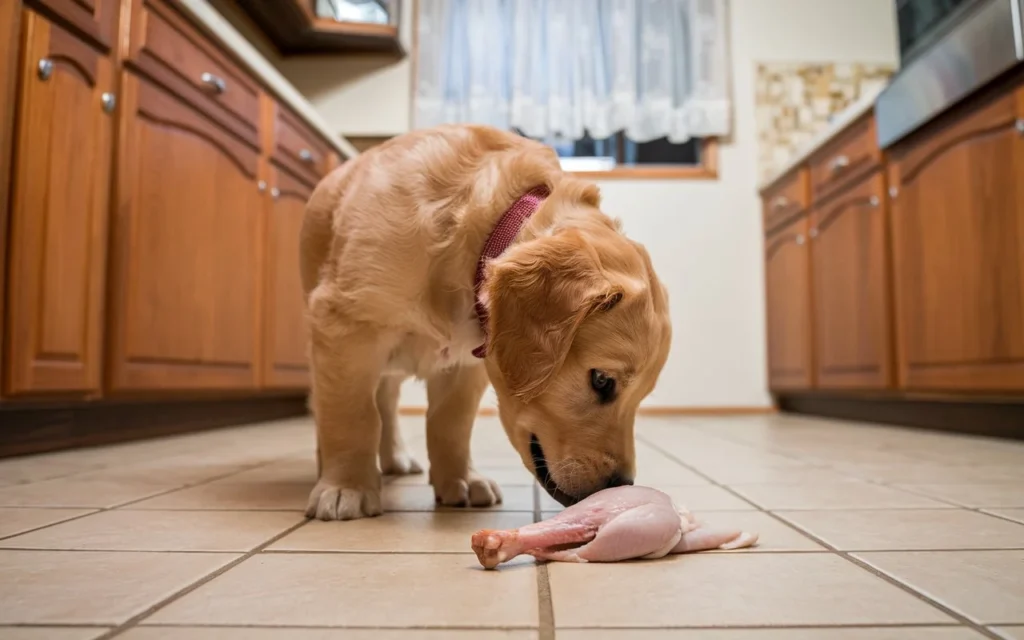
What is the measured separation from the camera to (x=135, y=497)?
1582 mm

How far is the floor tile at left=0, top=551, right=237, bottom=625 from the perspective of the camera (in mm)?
787

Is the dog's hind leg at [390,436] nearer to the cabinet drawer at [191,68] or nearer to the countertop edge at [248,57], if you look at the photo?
the cabinet drawer at [191,68]

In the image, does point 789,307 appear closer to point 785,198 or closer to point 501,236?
point 785,198

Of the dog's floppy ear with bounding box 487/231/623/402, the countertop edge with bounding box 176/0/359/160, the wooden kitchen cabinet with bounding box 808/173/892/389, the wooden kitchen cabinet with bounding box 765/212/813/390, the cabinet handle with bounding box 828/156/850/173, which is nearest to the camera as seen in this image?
the dog's floppy ear with bounding box 487/231/623/402

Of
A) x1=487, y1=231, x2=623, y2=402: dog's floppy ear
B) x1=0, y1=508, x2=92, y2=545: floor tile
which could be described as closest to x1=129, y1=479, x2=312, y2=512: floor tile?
x1=0, y1=508, x2=92, y2=545: floor tile

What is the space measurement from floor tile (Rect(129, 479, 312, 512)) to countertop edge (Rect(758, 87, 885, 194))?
315 centimetres

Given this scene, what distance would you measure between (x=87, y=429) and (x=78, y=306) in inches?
18.6

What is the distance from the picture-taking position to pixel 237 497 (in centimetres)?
160

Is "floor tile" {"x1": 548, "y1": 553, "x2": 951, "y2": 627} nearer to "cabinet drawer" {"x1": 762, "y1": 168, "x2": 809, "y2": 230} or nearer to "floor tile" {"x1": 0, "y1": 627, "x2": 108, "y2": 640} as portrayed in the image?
"floor tile" {"x1": 0, "y1": 627, "x2": 108, "y2": 640}

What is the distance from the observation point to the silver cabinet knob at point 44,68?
7.02 ft

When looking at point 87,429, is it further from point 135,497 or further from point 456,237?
point 456,237

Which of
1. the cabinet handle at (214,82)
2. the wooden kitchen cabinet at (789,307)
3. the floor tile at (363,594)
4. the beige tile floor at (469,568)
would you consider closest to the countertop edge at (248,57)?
the cabinet handle at (214,82)

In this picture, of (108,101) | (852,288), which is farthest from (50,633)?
(852,288)

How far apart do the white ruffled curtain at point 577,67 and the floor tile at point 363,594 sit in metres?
4.45
